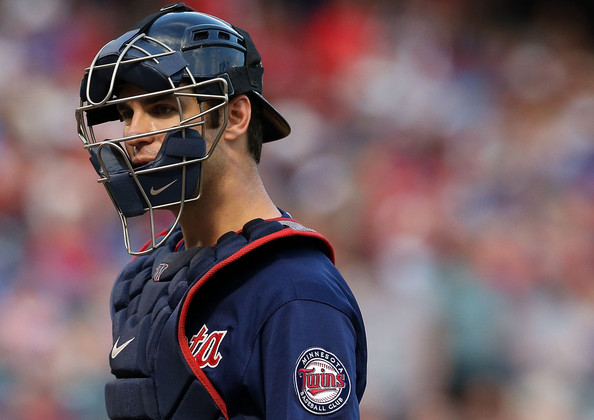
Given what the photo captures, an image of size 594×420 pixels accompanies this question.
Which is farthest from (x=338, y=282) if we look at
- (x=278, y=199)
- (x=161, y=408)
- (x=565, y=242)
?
(x=565, y=242)

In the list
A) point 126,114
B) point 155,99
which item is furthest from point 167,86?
point 126,114

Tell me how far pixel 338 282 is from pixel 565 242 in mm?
3994

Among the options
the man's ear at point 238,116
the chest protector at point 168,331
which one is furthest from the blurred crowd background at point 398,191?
the man's ear at point 238,116

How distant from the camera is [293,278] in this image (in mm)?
1730

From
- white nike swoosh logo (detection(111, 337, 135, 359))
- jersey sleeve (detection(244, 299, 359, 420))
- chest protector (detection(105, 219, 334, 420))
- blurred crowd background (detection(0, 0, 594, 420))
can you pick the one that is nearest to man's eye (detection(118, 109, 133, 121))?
chest protector (detection(105, 219, 334, 420))

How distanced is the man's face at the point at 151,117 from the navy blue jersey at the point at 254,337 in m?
0.27

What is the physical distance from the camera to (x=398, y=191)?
5387 mm

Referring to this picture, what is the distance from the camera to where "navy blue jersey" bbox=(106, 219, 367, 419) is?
1.62 meters

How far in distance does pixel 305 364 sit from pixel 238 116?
71 cm

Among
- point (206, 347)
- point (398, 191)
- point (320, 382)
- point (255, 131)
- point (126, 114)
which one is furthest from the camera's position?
point (398, 191)

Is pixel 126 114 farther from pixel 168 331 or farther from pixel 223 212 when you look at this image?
pixel 168 331

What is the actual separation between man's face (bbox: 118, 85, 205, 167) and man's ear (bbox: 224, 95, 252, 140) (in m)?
0.12

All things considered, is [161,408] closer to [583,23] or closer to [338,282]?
[338,282]

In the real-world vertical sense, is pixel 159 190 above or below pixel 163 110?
below
